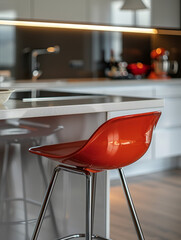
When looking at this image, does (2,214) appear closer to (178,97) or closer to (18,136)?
(18,136)

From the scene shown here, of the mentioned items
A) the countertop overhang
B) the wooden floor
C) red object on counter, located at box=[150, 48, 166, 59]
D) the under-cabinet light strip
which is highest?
the under-cabinet light strip

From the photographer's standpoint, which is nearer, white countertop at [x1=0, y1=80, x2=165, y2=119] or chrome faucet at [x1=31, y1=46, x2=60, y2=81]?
white countertop at [x1=0, y1=80, x2=165, y2=119]

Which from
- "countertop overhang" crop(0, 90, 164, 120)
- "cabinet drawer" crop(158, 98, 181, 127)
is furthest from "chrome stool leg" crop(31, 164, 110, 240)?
"cabinet drawer" crop(158, 98, 181, 127)

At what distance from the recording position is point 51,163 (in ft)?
8.14

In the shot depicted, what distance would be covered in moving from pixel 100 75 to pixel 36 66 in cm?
85

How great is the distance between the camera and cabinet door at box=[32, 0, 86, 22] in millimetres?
4359

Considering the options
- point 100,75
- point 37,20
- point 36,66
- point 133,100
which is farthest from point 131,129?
point 100,75

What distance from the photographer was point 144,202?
3.79 metres

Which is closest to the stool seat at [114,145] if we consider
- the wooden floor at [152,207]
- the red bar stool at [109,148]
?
the red bar stool at [109,148]

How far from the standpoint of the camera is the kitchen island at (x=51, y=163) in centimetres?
226

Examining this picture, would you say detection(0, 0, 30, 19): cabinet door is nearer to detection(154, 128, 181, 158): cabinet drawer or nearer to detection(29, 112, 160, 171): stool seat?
detection(154, 128, 181, 158): cabinet drawer

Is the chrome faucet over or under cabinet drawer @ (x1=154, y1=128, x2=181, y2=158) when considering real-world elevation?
over

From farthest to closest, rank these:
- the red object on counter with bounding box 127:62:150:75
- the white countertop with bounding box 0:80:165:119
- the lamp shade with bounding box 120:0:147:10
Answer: the red object on counter with bounding box 127:62:150:75 < the lamp shade with bounding box 120:0:147:10 < the white countertop with bounding box 0:80:165:119

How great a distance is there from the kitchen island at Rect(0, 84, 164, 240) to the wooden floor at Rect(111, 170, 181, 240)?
549mm
